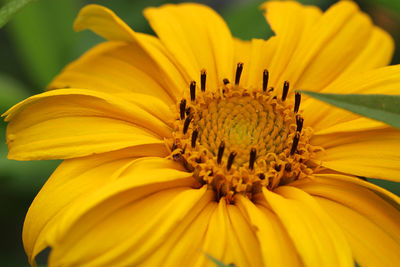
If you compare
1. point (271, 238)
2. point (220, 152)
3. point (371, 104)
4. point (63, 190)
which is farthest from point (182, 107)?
point (371, 104)

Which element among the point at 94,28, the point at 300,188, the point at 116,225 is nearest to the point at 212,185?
A: the point at 300,188

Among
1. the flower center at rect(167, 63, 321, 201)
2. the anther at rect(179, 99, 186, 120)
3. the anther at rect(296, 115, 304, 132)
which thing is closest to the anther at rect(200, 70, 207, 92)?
the flower center at rect(167, 63, 321, 201)

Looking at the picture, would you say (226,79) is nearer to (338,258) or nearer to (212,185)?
(212,185)

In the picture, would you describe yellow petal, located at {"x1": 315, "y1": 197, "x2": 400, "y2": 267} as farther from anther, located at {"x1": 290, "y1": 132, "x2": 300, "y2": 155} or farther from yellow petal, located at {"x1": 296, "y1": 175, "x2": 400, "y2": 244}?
anther, located at {"x1": 290, "y1": 132, "x2": 300, "y2": 155}

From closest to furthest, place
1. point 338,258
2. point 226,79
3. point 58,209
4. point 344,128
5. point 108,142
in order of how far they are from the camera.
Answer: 1. point 338,258
2. point 58,209
3. point 108,142
4. point 344,128
5. point 226,79

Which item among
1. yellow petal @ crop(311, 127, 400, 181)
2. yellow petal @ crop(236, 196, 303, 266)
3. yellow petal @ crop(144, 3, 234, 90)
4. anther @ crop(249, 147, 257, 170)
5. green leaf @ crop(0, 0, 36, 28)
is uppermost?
green leaf @ crop(0, 0, 36, 28)

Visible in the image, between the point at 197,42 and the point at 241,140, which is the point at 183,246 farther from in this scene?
the point at 197,42

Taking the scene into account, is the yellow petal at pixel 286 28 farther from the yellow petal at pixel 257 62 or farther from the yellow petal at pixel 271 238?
the yellow petal at pixel 271 238
